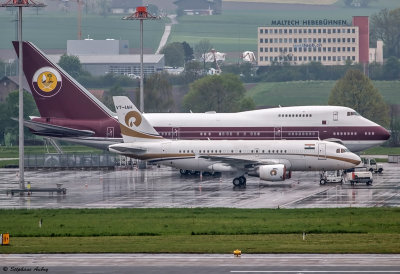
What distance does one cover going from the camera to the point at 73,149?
14500 cm

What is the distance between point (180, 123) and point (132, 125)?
1017 centimetres

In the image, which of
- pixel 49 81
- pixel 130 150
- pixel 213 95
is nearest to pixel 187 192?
pixel 130 150

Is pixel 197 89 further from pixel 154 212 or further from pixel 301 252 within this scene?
pixel 301 252

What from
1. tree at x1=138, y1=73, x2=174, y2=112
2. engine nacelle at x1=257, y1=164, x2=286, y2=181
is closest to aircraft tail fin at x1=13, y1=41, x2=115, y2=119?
engine nacelle at x1=257, y1=164, x2=286, y2=181

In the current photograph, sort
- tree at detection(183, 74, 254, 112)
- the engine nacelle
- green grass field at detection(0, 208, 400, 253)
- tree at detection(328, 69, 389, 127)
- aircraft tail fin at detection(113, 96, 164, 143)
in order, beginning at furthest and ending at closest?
1. tree at detection(183, 74, 254, 112)
2. tree at detection(328, 69, 389, 127)
3. aircraft tail fin at detection(113, 96, 164, 143)
4. the engine nacelle
5. green grass field at detection(0, 208, 400, 253)

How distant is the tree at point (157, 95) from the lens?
489 ft

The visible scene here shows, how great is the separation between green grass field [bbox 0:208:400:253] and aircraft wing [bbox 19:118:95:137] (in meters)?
32.8

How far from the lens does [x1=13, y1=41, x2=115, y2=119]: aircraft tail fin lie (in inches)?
3935

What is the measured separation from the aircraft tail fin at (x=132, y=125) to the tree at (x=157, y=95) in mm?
54717

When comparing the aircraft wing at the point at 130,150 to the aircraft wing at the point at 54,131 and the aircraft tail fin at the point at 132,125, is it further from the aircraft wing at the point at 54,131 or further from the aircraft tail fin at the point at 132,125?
the aircraft wing at the point at 54,131

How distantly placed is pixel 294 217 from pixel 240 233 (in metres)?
7.32

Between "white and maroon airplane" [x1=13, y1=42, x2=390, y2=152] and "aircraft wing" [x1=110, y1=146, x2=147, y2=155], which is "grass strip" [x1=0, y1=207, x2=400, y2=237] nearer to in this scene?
"aircraft wing" [x1=110, y1=146, x2=147, y2=155]

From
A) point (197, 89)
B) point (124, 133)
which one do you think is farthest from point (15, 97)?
point (124, 133)

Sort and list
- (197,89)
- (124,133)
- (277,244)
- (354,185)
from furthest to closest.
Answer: (197,89), (124,133), (354,185), (277,244)
